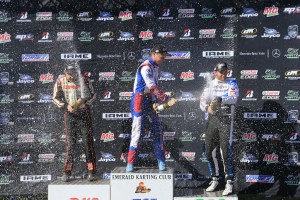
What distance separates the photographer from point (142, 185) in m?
4.68

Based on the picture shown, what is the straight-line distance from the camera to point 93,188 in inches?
187

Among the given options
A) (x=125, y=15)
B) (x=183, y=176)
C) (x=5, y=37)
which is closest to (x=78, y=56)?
(x=125, y=15)

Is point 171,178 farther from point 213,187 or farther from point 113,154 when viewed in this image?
point 113,154

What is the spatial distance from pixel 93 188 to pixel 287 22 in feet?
12.1

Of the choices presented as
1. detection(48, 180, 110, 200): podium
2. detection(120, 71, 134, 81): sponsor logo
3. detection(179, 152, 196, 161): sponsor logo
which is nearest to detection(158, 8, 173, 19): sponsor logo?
detection(120, 71, 134, 81): sponsor logo

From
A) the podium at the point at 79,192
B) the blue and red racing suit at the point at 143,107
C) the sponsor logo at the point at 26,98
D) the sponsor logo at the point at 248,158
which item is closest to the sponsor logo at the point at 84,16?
the sponsor logo at the point at 26,98

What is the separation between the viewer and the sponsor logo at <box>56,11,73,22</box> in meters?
5.93

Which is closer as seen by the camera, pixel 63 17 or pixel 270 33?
pixel 270 33

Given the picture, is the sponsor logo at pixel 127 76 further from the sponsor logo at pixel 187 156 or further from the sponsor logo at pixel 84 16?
the sponsor logo at pixel 187 156

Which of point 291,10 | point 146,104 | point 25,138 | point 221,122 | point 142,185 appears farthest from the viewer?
point 25,138

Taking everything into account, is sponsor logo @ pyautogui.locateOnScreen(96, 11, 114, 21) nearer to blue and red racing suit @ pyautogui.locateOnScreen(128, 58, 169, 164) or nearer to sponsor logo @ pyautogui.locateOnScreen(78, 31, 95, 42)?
sponsor logo @ pyautogui.locateOnScreen(78, 31, 95, 42)

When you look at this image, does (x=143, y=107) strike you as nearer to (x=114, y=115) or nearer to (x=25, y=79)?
(x=114, y=115)

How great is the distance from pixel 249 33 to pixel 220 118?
1.67m

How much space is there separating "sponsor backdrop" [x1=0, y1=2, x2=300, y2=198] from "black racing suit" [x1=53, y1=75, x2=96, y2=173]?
2.51 ft
